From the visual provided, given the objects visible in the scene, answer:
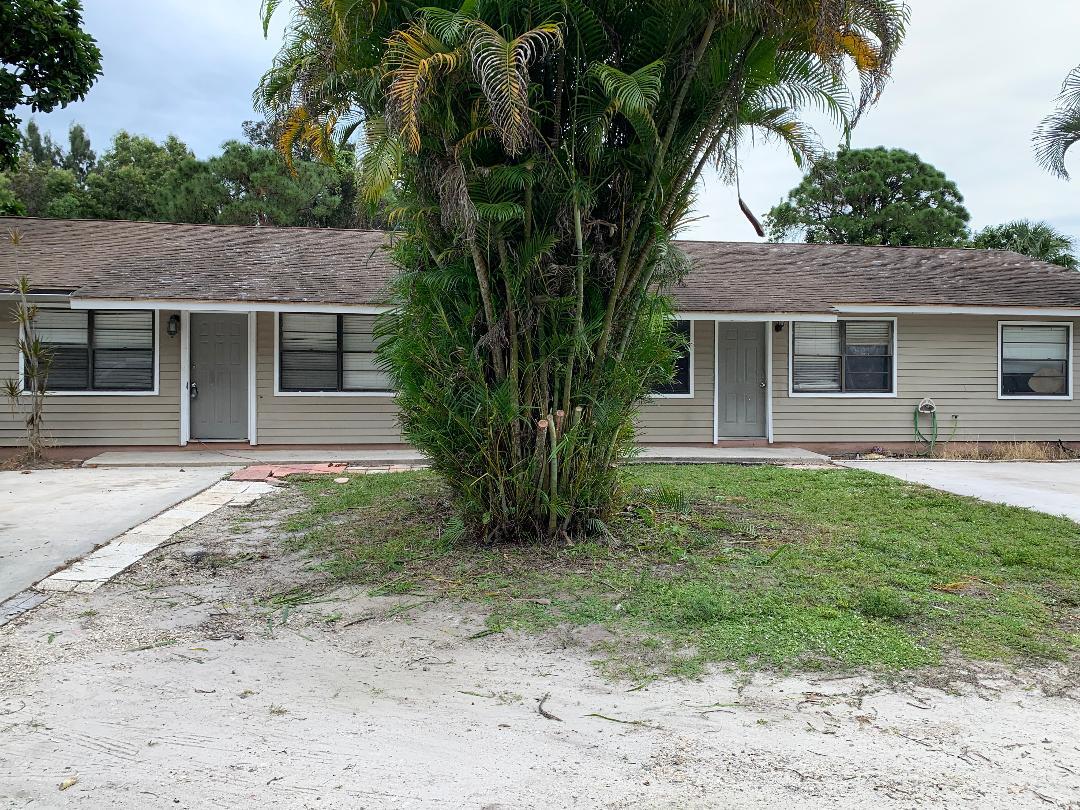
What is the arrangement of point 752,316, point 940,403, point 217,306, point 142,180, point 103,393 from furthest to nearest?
point 142,180
point 940,403
point 752,316
point 103,393
point 217,306

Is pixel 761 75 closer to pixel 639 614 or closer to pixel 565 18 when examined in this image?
pixel 565 18

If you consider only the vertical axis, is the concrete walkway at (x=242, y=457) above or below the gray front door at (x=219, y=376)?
below

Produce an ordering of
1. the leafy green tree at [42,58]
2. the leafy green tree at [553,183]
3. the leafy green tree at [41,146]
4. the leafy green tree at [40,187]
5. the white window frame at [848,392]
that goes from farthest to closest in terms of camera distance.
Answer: the leafy green tree at [41,146], the leafy green tree at [40,187], the white window frame at [848,392], the leafy green tree at [42,58], the leafy green tree at [553,183]

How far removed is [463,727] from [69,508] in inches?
261

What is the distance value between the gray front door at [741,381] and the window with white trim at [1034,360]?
4.44 metres

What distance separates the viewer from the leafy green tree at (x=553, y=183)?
539 cm

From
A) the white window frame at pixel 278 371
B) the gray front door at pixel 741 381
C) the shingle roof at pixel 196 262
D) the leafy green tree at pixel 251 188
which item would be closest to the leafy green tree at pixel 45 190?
the leafy green tree at pixel 251 188

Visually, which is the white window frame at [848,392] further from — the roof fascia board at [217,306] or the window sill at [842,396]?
the roof fascia board at [217,306]

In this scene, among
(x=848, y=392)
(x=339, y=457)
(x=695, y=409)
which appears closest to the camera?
(x=339, y=457)

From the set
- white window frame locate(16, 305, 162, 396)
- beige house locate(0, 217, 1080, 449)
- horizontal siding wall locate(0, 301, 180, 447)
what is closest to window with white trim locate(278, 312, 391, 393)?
beige house locate(0, 217, 1080, 449)

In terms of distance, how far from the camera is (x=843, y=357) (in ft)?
46.6

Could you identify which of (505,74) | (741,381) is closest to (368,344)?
(741,381)

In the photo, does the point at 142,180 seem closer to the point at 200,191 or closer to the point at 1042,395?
the point at 200,191

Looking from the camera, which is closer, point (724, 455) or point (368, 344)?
point (724, 455)
